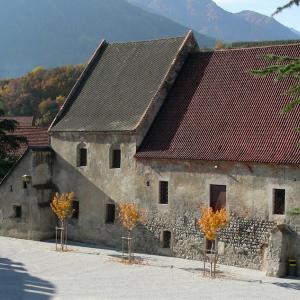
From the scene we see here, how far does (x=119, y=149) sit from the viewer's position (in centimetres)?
3634

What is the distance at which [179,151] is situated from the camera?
33156 millimetres

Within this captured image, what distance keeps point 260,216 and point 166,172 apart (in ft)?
20.6

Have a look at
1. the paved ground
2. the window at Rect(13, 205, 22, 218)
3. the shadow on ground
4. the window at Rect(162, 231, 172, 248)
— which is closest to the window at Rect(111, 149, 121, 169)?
the window at Rect(162, 231, 172, 248)

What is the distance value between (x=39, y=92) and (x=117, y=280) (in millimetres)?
79235

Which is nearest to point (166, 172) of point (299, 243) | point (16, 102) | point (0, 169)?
point (299, 243)

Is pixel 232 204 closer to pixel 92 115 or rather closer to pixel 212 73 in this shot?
pixel 212 73

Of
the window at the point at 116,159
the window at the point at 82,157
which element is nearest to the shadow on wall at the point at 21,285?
the window at the point at 116,159

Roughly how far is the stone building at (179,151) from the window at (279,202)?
54mm

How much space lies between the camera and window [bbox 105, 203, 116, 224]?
1454 inches

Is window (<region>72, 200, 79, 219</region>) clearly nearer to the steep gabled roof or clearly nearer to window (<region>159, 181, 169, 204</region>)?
window (<region>159, 181, 169, 204</region>)

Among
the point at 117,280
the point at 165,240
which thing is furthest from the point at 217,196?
the point at 117,280

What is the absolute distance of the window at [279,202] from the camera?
1174 inches

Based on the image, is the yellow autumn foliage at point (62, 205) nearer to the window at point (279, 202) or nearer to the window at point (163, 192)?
the window at point (163, 192)

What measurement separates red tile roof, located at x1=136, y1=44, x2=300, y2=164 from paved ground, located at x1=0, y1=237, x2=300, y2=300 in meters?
5.89
